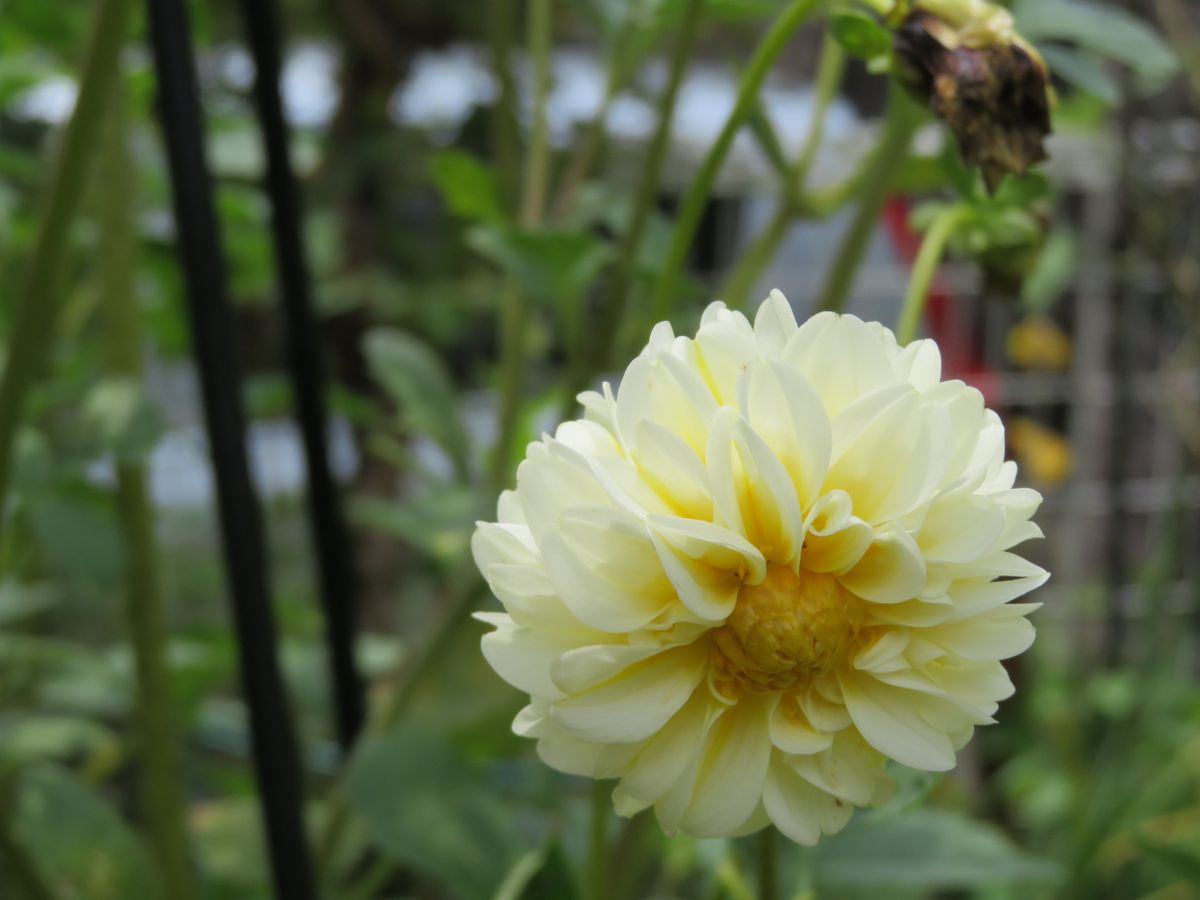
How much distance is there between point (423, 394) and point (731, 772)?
1.01 ft

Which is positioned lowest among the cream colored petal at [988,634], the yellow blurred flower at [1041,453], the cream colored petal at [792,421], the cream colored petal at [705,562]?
the yellow blurred flower at [1041,453]

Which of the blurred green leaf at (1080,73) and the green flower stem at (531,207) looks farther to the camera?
the green flower stem at (531,207)

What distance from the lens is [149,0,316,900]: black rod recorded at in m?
0.27

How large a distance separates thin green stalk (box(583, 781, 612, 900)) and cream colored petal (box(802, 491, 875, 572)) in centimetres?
9

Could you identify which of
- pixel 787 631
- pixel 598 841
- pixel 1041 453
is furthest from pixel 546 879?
pixel 1041 453

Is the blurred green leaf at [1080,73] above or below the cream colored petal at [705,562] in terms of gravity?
above

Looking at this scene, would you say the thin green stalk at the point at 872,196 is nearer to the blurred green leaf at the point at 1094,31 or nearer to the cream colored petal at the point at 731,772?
the blurred green leaf at the point at 1094,31

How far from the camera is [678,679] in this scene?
0.54 feet

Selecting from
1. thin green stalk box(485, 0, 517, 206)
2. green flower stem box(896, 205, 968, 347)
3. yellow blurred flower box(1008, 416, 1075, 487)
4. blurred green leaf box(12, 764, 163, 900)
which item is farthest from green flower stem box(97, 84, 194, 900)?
yellow blurred flower box(1008, 416, 1075, 487)

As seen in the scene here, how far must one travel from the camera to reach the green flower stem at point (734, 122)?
0.22 m

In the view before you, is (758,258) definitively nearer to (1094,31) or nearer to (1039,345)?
(1094,31)

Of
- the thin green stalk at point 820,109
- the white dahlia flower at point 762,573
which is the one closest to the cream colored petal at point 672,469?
the white dahlia flower at point 762,573

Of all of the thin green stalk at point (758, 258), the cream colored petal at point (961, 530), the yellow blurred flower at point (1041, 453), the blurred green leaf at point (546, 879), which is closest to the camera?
the cream colored petal at point (961, 530)

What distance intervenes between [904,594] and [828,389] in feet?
0.09
